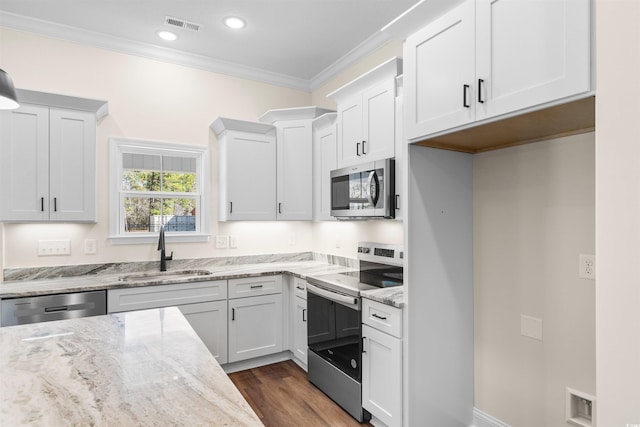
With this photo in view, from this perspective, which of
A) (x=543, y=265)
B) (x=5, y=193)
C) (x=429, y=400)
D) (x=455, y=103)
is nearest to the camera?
(x=455, y=103)

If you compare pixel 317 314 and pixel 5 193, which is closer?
pixel 5 193

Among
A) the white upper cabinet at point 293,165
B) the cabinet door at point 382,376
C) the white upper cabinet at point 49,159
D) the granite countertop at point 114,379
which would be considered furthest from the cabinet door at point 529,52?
the white upper cabinet at point 49,159

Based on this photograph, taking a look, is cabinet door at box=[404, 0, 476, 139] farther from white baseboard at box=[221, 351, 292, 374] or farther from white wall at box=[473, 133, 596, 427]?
white baseboard at box=[221, 351, 292, 374]

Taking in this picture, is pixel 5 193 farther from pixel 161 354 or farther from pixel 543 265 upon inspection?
pixel 543 265

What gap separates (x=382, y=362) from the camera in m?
2.29

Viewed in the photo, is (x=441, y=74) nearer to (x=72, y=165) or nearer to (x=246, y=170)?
(x=246, y=170)

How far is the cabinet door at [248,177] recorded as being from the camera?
3.54 m

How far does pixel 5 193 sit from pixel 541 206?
12.0 ft

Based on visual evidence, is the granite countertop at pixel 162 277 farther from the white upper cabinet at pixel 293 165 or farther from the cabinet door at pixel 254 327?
the white upper cabinet at pixel 293 165

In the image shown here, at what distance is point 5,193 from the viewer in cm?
267

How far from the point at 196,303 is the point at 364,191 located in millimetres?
1706

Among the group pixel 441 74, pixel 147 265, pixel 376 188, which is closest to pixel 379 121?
pixel 376 188

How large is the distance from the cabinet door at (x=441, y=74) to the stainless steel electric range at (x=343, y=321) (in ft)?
3.50

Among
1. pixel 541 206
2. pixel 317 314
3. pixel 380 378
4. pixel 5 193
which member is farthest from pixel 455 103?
pixel 5 193
